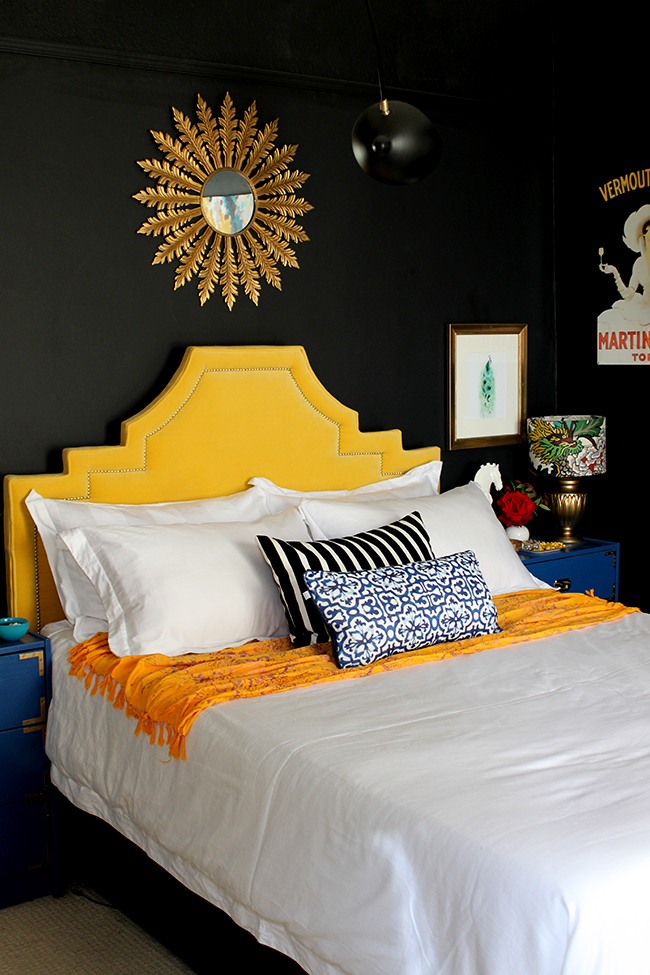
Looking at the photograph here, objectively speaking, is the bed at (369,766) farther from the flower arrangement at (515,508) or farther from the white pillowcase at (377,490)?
the flower arrangement at (515,508)

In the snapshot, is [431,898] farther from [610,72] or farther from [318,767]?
[610,72]

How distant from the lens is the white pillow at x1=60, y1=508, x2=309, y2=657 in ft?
8.88

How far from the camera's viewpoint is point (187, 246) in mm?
3426

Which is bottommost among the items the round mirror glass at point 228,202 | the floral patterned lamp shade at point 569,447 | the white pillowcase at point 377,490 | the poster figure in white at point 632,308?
the white pillowcase at point 377,490

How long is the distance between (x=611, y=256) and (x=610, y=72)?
779mm

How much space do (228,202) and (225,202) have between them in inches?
0.5

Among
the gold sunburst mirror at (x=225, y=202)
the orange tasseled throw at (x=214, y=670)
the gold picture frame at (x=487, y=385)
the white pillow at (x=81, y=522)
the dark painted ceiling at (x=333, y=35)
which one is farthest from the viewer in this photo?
the gold picture frame at (x=487, y=385)

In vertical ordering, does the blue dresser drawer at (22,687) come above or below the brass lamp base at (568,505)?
below

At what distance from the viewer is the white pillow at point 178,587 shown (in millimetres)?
2707

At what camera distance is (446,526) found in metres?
3.29

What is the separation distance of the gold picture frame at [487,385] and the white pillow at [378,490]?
33 centimetres

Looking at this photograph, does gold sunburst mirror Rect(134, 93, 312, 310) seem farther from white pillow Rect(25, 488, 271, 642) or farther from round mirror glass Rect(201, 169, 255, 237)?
white pillow Rect(25, 488, 271, 642)

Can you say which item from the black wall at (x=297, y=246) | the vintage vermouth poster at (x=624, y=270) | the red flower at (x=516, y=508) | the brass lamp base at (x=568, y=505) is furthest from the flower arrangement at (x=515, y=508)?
the vintage vermouth poster at (x=624, y=270)

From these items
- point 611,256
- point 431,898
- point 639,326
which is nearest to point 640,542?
point 639,326
